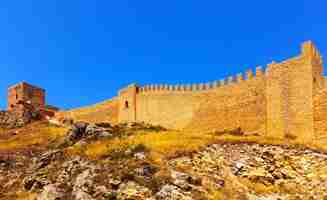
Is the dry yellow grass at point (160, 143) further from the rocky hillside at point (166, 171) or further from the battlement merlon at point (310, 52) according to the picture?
the battlement merlon at point (310, 52)

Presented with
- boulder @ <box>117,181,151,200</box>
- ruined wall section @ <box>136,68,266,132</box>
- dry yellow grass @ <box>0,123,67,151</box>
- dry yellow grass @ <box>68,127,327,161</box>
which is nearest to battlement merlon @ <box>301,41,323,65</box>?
ruined wall section @ <box>136,68,266,132</box>

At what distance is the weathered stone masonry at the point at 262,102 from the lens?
859 inches

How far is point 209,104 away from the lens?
28.1 m

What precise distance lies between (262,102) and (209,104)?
451cm

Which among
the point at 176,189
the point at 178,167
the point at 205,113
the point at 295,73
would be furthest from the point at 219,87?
the point at 176,189

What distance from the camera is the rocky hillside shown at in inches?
605

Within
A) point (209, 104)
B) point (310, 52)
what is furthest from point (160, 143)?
point (209, 104)

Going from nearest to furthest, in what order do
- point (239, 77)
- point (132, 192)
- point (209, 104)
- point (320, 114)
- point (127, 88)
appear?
point (132, 192) → point (320, 114) → point (239, 77) → point (209, 104) → point (127, 88)

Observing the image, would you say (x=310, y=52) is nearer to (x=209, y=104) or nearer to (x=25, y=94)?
(x=209, y=104)

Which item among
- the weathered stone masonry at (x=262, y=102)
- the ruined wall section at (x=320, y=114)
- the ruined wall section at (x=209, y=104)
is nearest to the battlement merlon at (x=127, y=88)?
the ruined wall section at (x=209, y=104)

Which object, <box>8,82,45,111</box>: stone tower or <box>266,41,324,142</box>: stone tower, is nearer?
<box>266,41,324,142</box>: stone tower

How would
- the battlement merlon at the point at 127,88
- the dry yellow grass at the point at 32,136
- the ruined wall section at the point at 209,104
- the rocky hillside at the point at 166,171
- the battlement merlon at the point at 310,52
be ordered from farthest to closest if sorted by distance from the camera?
the battlement merlon at the point at 127,88, the dry yellow grass at the point at 32,136, the ruined wall section at the point at 209,104, the battlement merlon at the point at 310,52, the rocky hillside at the point at 166,171

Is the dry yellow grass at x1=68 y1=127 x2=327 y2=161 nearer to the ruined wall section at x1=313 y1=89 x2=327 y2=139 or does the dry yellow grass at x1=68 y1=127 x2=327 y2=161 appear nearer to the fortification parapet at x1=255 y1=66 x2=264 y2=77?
the ruined wall section at x1=313 y1=89 x2=327 y2=139

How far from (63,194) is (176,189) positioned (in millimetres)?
3895
